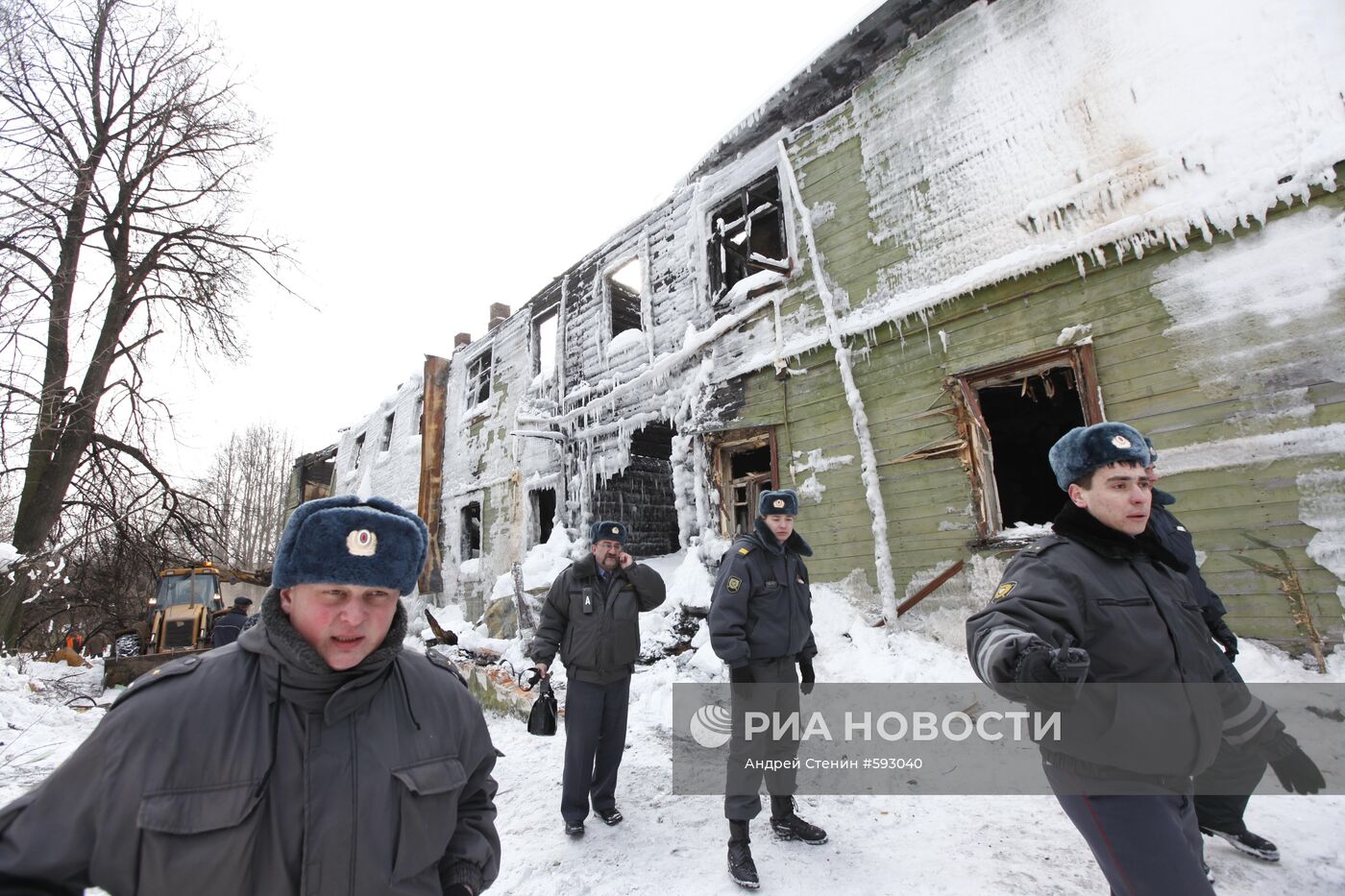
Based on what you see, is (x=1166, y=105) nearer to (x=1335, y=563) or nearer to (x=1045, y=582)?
(x=1335, y=563)

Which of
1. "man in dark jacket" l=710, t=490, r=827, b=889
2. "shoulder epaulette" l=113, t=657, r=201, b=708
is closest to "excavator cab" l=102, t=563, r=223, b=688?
"man in dark jacket" l=710, t=490, r=827, b=889

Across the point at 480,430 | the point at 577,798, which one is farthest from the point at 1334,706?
the point at 480,430

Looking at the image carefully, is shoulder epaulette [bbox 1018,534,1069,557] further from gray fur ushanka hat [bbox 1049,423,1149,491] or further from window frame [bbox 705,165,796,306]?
window frame [bbox 705,165,796,306]

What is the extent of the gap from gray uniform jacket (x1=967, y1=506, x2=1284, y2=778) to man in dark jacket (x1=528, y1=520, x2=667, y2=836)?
2.62 meters

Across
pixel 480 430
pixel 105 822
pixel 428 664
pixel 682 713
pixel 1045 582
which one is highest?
pixel 480 430

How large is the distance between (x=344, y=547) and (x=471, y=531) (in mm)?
14600

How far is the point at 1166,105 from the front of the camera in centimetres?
544

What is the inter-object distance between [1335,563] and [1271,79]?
4002mm

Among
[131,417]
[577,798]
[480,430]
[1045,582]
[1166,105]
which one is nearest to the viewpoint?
[1045,582]

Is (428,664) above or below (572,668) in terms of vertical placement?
above

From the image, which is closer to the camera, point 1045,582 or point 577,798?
point 1045,582

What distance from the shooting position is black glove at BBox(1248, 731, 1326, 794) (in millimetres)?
2387

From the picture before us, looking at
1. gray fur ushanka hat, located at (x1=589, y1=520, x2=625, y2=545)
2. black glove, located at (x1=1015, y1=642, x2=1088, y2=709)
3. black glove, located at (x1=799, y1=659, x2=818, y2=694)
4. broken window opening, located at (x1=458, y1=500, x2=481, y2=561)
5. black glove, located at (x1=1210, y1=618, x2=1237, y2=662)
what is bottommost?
black glove, located at (x1=799, y1=659, x2=818, y2=694)

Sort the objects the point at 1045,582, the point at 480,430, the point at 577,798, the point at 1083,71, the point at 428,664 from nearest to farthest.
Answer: the point at 428,664 → the point at 1045,582 → the point at 577,798 → the point at 1083,71 → the point at 480,430
